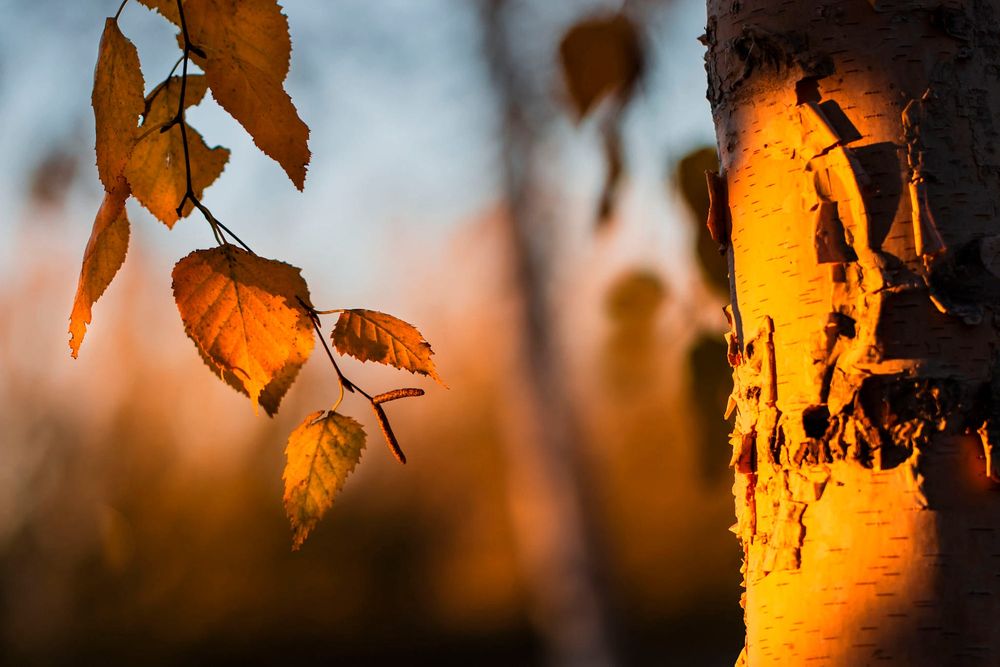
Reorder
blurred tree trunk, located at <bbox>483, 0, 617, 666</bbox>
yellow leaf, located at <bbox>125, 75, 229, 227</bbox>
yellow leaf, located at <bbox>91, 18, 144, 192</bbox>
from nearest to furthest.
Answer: yellow leaf, located at <bbox>91, 18, 144, 192</bbox> → yellow leaf, located at <bbox>125, 75, 229, 227</bbox> → blurred tree trunk, located at <bbox>483, 0, 617, 666</bbox>

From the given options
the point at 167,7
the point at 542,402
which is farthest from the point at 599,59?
the point at 542,402

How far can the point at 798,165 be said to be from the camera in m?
0.50

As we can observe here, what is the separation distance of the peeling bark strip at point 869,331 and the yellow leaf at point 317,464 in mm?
218

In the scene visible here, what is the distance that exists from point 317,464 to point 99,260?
0.49 ft

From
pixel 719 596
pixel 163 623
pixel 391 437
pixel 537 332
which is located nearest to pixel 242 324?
pixel 391 437

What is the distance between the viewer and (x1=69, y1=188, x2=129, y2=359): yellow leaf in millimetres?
438

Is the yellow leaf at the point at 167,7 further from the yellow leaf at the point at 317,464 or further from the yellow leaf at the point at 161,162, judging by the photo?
the yellow leaf at the point at 317,464

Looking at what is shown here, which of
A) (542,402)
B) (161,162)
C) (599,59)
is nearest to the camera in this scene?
(161,162)

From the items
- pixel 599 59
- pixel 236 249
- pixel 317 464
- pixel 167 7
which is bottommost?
pixel 317 464

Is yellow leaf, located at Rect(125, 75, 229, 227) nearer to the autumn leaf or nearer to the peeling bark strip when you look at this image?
the peeling bark strip

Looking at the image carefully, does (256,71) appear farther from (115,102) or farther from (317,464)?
(317,464)

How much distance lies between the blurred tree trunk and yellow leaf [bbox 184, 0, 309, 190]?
4.17 ft

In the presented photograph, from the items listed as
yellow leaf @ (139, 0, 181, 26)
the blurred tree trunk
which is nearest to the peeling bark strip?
yellow leaf @ (139, 0, 181, 26)

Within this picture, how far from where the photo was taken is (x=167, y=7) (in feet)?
1.68
